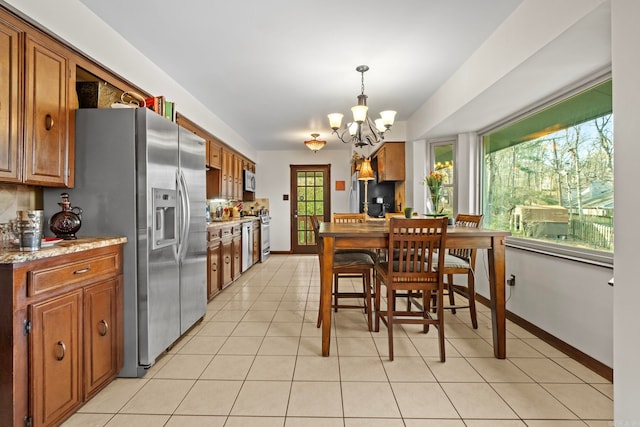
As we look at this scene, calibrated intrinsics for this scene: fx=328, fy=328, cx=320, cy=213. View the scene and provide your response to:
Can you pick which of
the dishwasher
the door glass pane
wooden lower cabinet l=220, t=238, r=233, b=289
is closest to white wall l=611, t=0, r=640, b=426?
wooden lower cabinet l=220, t=238, r=233, b=289

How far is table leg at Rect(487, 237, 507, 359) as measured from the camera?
235 cm

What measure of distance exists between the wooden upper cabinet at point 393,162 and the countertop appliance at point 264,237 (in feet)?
8.92

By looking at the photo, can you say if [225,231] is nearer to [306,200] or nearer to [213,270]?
[213,270]

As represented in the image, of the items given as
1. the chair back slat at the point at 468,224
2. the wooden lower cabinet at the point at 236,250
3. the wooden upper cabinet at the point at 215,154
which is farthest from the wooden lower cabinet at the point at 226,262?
the chair back slat at the point at 468,224

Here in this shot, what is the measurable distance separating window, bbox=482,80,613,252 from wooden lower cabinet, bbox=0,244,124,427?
328cm

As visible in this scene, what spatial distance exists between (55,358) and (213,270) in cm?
229

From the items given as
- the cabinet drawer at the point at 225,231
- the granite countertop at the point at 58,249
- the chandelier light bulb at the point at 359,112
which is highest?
the chandelier light bulb at the point at 359,112

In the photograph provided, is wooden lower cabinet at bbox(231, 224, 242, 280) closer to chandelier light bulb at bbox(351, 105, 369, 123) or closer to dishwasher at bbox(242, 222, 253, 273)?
dishwasher at bbox(242, 222, 253, 273)

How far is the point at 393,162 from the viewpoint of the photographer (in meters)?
5.12

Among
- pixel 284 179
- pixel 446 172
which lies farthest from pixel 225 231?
pixel 284 179

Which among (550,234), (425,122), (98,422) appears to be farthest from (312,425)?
(425,122)

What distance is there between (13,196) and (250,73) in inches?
86.0

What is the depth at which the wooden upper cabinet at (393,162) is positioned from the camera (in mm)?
5098

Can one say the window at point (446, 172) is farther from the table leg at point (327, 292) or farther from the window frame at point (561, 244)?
the table leg at point (327, 292)
